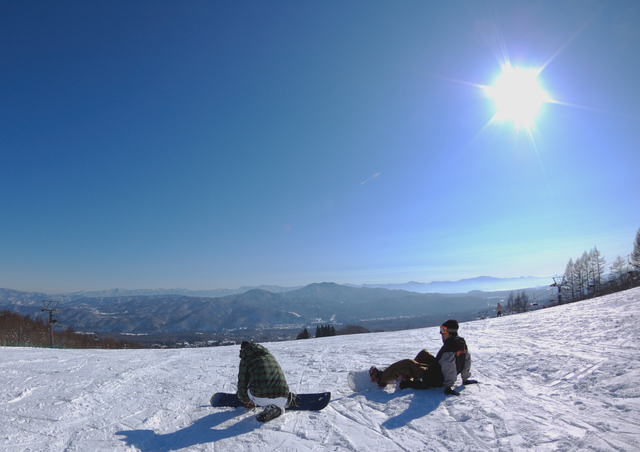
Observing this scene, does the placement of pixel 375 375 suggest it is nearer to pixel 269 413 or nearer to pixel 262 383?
pixel 269 413

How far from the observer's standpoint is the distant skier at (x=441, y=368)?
5492 mm

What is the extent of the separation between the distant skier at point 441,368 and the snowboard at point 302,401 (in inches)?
52.9

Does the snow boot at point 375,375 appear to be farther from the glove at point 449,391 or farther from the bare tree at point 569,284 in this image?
the bare tree at point 569,284

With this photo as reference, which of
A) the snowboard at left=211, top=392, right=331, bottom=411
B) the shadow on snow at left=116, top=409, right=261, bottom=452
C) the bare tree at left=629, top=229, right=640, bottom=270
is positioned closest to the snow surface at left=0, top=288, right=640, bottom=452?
the shadow on snow at left=116, top=409, right=261, bottom=452

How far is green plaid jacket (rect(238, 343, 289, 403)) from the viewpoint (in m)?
4.82

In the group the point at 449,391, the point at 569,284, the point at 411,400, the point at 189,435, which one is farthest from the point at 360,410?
the point at 569,284

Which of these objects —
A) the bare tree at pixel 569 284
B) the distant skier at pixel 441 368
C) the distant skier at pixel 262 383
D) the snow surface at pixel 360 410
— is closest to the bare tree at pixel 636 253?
the bare tree at pixel 569 284

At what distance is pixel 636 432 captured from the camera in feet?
12.0

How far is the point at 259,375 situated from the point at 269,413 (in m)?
0.66

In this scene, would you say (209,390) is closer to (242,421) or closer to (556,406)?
(242,421)

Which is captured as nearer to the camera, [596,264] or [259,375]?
[259,375]

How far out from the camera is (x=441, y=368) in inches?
221

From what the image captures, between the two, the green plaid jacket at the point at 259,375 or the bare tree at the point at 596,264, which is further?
the bare tree at the point at 596,264

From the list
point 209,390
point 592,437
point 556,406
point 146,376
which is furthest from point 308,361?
point 592,437
